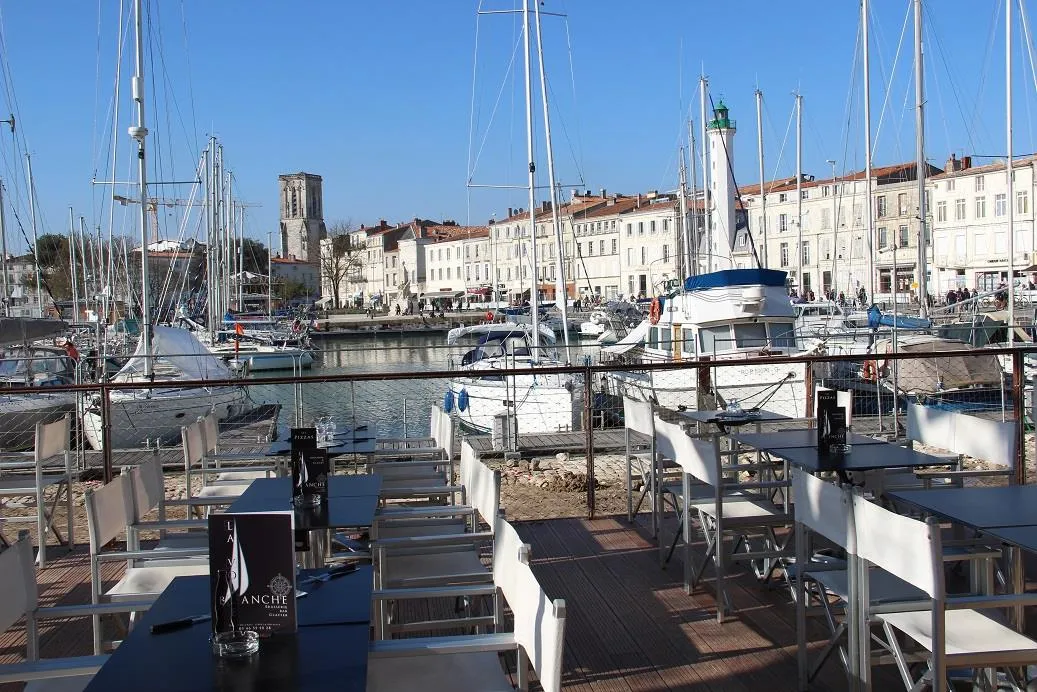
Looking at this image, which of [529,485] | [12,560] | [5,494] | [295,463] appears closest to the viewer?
[12,560]

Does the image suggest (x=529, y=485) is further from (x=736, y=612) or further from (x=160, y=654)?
(x=160, y=654)

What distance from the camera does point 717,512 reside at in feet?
17.0

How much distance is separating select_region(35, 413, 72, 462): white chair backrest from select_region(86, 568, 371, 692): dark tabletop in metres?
3.92

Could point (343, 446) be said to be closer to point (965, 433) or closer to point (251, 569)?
point (965, 433)

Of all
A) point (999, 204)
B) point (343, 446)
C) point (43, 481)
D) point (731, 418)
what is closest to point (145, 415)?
point (43, 481)

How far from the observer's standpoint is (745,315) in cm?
2019

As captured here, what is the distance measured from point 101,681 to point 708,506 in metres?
3.64

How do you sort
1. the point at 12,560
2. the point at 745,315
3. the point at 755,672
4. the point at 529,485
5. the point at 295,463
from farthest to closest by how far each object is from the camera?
Answer: the point at 745,315 < the point at 529,485 < the point at 295,463 < the point at 755,672 < the point at 12,560

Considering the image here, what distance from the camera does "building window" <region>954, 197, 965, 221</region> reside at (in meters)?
64.2

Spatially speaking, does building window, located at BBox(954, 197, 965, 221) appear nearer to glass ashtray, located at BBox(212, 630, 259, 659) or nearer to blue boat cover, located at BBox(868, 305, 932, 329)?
blue boat cover, located at BBox(868, 305, 932, 329)

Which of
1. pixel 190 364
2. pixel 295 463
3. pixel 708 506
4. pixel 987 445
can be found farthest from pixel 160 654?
pixel 190 364

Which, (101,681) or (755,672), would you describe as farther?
(755,672)

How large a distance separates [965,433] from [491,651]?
3783 mm

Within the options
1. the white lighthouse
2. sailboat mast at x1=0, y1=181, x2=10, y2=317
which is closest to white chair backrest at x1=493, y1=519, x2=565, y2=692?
sailboat mast at x1=0, y1=181, x2=10, y2=317
